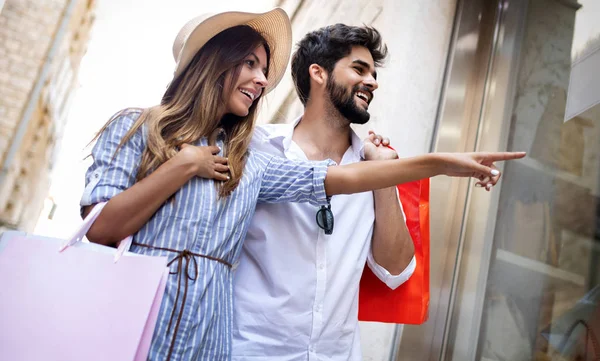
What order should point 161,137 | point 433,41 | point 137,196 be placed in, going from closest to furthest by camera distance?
point 137,196 < point 161,137 < point 433,41

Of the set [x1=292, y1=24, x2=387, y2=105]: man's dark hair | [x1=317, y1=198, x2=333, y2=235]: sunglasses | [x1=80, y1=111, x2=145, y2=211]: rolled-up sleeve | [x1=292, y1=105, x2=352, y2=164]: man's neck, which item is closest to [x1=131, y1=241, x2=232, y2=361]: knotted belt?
[x1=80, y1=111, x2=145, y2=211]: rolled-up sleeve

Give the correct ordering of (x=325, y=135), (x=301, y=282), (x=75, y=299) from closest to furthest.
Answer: (x=75, y=299) < (x=301, y=282) < (x=325, y=135)

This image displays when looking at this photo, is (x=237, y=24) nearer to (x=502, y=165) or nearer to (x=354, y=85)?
(x=354, y=85)

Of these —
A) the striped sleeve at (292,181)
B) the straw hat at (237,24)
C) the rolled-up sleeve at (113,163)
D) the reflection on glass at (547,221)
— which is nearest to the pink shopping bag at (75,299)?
the rolled-up sleeve at (113,163)

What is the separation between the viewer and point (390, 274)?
1.47m

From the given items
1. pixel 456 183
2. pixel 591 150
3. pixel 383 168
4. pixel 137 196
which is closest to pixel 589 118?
pixel 591 150

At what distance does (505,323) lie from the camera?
73.0 inches

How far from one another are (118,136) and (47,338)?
1.39ft

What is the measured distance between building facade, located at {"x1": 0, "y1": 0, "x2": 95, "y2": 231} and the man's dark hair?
78cm

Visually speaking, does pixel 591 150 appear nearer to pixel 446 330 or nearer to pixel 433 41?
pixel 446 330

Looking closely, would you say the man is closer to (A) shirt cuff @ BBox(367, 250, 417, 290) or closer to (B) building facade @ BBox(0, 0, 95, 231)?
(A) shirt cuff @ BBox(367, 250, 417, 290)

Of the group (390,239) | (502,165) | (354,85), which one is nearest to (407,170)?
(390,239)

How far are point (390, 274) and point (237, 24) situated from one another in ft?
2.47

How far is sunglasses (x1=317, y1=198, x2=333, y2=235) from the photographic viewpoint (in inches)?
53.6
